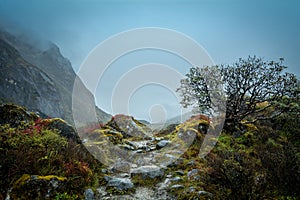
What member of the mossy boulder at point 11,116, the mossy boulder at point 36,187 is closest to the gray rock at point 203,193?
the mossy boulder at point 36,187

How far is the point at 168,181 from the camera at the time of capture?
298 inches

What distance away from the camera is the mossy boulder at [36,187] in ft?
16.6

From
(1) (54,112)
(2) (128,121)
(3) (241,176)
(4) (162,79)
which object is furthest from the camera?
(1) (54,112)

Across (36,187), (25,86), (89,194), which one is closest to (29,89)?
(25,86)

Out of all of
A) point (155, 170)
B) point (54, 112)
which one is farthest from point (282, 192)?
point (54, 112)

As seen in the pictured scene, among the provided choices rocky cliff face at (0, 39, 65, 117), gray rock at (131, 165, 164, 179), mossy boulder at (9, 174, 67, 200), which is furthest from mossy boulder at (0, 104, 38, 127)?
rocky cliff face at (0, 39, 65, 117)

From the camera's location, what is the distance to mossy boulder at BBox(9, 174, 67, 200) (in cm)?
505

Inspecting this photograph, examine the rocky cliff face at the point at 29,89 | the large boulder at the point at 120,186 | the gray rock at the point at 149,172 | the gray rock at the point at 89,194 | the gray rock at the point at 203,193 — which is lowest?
the gray rock at the point at 203,193

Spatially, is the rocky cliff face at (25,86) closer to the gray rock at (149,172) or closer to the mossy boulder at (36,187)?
the gray rock at (149,172)

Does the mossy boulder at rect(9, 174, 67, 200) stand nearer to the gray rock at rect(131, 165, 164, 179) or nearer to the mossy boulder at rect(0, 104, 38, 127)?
the gray rock at rect(131, 165, 164, 179)

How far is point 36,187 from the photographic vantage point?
529 cm

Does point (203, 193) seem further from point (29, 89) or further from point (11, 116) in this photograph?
point (29, 89)

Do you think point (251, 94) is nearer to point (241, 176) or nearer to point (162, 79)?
point (162, 79)

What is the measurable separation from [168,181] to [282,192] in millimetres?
3728
